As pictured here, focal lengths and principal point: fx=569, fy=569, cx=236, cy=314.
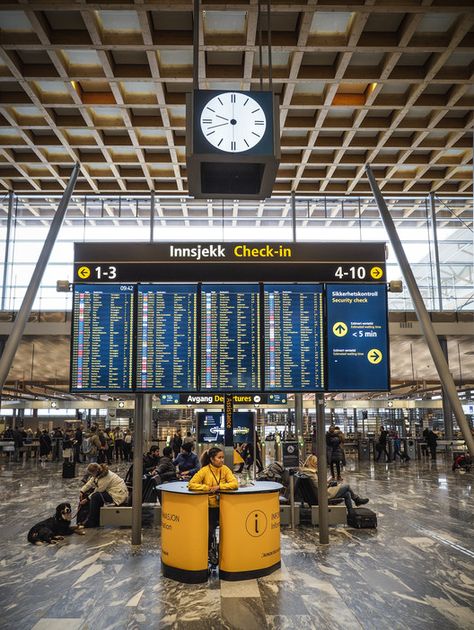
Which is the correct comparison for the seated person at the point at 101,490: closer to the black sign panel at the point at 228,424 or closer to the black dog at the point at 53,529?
the black dog at the point at 53,529

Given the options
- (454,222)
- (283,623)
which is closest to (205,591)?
(283,623)

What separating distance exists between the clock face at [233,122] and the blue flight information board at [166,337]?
3.10 metres

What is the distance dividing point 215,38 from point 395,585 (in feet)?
30.9

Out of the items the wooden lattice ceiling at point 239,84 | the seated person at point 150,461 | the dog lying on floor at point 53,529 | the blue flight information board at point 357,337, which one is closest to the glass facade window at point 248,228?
the wooden lattice ceiling at point 239,84

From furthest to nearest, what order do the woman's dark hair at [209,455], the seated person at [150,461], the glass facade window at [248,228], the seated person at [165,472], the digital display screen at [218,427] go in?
the digital display screen at [218,427] < the glass facade window at [248,228] < the seated person at [150,461] < the seated person at [165,472] < the woman's dark hair at [209,455]

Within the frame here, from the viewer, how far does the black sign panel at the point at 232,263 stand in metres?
8.05

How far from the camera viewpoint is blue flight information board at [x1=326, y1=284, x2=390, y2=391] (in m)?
7.67

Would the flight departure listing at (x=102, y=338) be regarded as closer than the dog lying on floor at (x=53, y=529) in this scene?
Yes

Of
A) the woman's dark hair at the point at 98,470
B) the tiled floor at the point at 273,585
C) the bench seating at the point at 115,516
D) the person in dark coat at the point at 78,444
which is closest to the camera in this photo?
the tiled floor at the point at 273,585

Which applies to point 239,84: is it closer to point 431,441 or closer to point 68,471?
point 68,471

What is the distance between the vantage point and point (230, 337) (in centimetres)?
780

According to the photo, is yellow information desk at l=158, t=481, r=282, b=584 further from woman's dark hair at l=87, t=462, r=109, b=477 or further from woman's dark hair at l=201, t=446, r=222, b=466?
woman's dark hair at l=87, t=462, r=109, b=477

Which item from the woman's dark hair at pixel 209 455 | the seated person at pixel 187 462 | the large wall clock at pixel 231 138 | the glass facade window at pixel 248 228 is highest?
the glass facade window at pixel 248 228

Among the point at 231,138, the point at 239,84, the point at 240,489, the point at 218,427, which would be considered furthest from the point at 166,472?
the point at 218,427
